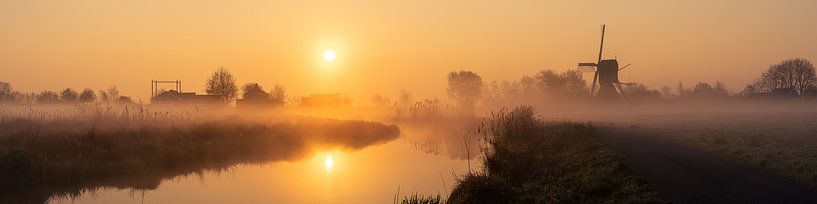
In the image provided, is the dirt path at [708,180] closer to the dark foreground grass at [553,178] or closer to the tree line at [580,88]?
the dark foreground grass at [553,178]

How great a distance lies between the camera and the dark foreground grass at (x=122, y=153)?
773 inches

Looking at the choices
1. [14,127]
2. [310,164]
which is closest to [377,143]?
[310,164]

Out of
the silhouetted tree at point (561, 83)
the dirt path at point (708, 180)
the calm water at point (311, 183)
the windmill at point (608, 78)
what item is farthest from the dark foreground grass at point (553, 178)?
the silhouetted tree at point (561, 83)

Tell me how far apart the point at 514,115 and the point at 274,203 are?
11238 millimetres

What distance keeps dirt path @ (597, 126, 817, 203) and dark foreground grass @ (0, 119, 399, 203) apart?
1421cm

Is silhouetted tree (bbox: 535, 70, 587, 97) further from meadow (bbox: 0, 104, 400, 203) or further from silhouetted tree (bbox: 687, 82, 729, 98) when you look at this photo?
meadow (bbox: 0, 104, 400, 203)

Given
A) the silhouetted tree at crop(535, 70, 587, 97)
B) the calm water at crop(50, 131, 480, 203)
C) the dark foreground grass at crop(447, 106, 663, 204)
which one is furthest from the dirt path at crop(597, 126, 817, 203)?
the silhouetted tree at crop(535, 70, 587, 97)

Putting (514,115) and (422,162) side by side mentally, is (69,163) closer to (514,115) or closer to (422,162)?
(422,162)

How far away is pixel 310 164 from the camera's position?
28.6 meters

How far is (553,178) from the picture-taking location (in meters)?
16.0

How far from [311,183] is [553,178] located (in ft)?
29.1

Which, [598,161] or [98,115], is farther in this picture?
[98,115]

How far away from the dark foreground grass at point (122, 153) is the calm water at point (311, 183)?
1.13 meters

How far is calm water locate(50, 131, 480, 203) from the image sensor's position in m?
19.0
